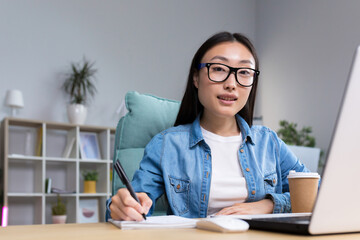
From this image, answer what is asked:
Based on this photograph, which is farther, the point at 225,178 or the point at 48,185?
the point at 48,185

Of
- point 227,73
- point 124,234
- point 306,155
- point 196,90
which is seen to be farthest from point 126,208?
point 306,155

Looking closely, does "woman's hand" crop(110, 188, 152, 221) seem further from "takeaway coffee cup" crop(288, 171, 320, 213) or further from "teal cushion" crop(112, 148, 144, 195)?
"teal cushion" crop(112, 148, 144, 195)

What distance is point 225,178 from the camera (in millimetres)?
1304

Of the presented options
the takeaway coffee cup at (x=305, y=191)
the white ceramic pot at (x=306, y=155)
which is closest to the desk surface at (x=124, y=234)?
the takeaway coffee cup at (x=305, y=191)

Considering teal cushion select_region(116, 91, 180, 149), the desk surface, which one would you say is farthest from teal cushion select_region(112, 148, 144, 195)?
the desk surface

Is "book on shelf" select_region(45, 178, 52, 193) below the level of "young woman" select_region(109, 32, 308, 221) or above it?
below

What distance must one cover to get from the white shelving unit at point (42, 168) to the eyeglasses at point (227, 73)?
2811 mm

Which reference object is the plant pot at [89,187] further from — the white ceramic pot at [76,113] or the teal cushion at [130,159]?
the teal cushion at [130,159]

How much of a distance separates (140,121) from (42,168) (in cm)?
252

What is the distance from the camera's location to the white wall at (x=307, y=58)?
413cm

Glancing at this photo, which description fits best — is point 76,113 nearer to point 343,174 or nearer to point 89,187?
point 89,187

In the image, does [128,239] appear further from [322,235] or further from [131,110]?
[131,110]

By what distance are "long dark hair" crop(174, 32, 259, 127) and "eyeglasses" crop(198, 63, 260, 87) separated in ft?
0.31

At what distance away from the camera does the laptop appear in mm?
489
